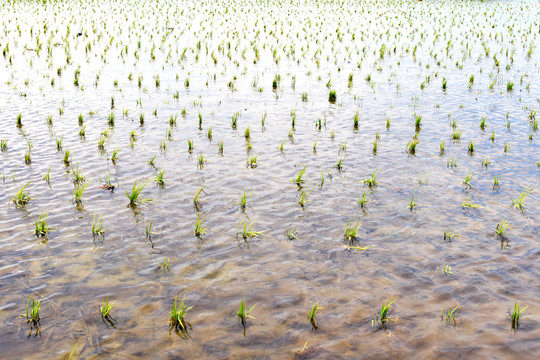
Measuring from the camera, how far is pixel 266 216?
16.6 feet

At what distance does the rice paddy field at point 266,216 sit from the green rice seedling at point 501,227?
30 millimetres

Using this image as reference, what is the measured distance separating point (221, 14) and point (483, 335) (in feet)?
83.8

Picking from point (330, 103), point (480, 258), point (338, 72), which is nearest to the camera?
point (480, 258)

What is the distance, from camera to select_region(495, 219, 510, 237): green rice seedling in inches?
183

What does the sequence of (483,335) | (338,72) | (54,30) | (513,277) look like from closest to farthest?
(483,335), (513,277), (338,72), (54,30)

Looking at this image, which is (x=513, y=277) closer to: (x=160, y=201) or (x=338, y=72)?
(x=160, y=201)

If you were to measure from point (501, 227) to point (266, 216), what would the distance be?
2.54m

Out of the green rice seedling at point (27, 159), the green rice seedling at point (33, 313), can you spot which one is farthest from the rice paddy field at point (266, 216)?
the green rice seedling at point (27, 159)

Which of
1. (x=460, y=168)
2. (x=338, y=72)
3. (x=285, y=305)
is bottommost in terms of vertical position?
(x=285, y=305)

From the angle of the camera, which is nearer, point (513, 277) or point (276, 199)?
point (513, 277)

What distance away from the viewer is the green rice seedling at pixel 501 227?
15.3 ft

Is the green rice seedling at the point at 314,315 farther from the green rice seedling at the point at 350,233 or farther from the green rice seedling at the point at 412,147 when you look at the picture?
the green rice seedling at the point at 412,147

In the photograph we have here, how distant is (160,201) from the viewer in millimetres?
5320

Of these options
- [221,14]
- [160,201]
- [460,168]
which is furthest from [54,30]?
[460,168]
